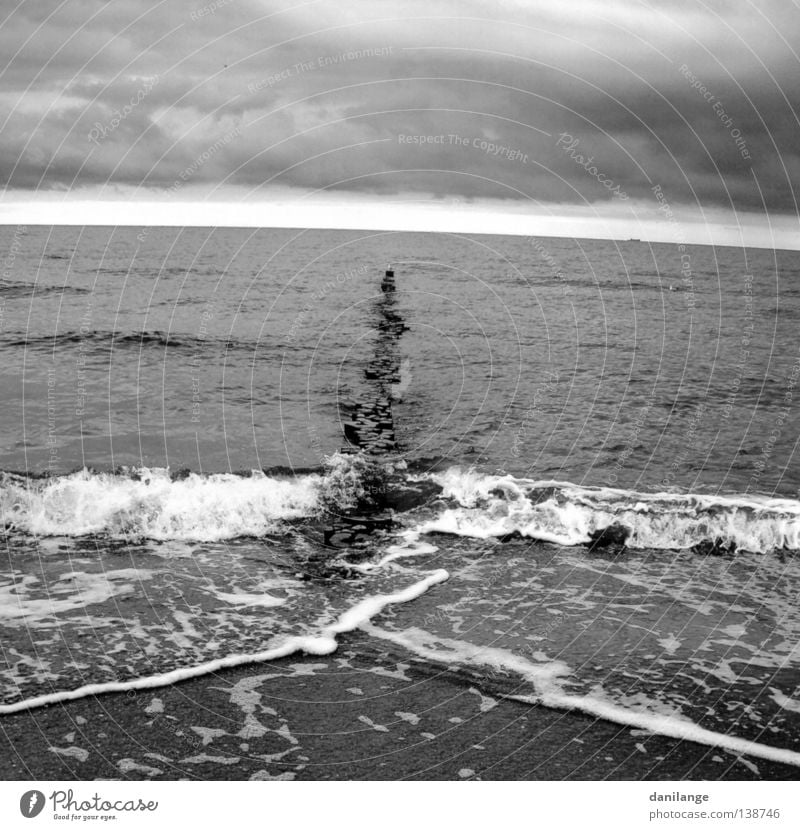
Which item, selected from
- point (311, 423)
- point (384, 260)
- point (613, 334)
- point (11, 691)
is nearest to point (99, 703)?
point (11, 691)

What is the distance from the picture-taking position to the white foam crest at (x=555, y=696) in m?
7.00

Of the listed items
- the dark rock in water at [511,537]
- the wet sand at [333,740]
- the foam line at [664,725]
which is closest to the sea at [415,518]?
the foam line at [664,725]

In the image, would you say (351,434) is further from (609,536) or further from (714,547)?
(714,547)

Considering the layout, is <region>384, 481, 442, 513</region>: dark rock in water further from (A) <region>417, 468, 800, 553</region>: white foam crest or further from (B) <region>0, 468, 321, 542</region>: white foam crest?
(B) <region>0, 468, 321, 542</region>: white foam crest

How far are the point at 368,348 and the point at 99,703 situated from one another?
2580 cm

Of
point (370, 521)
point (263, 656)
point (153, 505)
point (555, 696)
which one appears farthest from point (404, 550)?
point (153, 505)

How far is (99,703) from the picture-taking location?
7156 millimetres

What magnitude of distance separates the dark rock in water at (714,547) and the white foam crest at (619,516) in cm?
5

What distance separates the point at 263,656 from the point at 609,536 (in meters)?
6.85

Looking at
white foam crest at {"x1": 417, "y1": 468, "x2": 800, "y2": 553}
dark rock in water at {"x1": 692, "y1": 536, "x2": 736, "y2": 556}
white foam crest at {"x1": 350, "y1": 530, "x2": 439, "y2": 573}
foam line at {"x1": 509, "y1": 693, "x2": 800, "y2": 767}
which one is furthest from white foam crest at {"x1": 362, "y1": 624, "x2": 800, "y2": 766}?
dark rock in water at {"x1": 692, "y1": 536, "x2": 736, "y2": 556}

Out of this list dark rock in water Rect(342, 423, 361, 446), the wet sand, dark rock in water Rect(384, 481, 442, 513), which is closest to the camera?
the wet sand

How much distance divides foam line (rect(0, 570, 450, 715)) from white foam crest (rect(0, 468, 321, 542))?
11.0ft

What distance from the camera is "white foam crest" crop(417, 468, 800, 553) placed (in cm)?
1266

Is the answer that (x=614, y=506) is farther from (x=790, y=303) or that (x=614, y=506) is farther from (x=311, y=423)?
(x=790, y=303)
